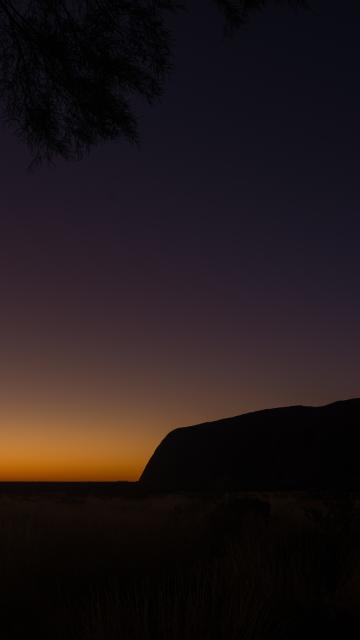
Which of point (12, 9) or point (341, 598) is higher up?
point (12, 9)

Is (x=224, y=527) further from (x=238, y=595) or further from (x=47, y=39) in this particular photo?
(x=47, y=39)

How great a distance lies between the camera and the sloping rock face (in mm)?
66938

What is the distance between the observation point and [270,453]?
246ft

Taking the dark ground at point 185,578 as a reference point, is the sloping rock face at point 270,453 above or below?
above

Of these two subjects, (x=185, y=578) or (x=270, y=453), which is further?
(x=270, y=453)

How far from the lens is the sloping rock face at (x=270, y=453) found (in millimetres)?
66938

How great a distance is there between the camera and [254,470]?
241 feet

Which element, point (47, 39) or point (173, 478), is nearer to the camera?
point (47, 39)

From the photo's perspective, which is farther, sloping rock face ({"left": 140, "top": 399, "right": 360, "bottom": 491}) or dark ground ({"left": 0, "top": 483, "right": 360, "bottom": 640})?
sloping rock face ({"left": 140, "top": 399, "right": 360, "bottom": 491})

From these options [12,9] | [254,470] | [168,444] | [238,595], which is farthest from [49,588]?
[168,444]

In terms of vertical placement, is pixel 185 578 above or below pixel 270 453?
below

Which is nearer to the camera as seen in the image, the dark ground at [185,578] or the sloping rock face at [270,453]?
the dark ground at [185,578]

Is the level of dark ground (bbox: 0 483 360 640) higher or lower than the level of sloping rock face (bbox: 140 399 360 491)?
lower

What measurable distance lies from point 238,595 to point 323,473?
64.3 m
